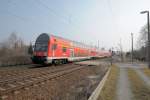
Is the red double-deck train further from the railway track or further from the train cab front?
the railway track

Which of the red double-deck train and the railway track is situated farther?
the red double-deck train

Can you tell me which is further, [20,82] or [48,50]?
[48,50]

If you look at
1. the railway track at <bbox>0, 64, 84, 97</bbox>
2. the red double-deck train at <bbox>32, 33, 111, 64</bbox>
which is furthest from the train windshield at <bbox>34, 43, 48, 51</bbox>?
the railway track at <bbox>0, 64, 84, 97</bbox>

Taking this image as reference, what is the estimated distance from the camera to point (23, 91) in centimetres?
798

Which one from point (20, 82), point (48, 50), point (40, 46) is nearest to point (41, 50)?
point (40, 46)

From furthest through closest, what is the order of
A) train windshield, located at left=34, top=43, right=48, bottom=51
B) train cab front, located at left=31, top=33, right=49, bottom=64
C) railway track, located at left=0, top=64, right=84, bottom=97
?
1. train windshield, located at left=34, top=43, right=48, bottom=51
2. train cab front, located at left=31, top=33, right=49, bottom=64
3. railway track, located at left=0, top=64, right=84, bottom=97

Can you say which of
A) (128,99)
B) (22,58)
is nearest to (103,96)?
(128,99)

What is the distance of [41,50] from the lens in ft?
66.8

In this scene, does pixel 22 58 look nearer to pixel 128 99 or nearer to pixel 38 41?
pixel 38 41

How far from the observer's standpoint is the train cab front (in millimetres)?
19828

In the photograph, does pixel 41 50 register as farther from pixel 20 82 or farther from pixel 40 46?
pixel 20 82

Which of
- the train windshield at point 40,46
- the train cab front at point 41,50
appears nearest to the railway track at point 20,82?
the train cab front at point 41,50

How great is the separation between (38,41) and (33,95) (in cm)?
1459

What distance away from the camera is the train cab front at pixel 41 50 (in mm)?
19828
